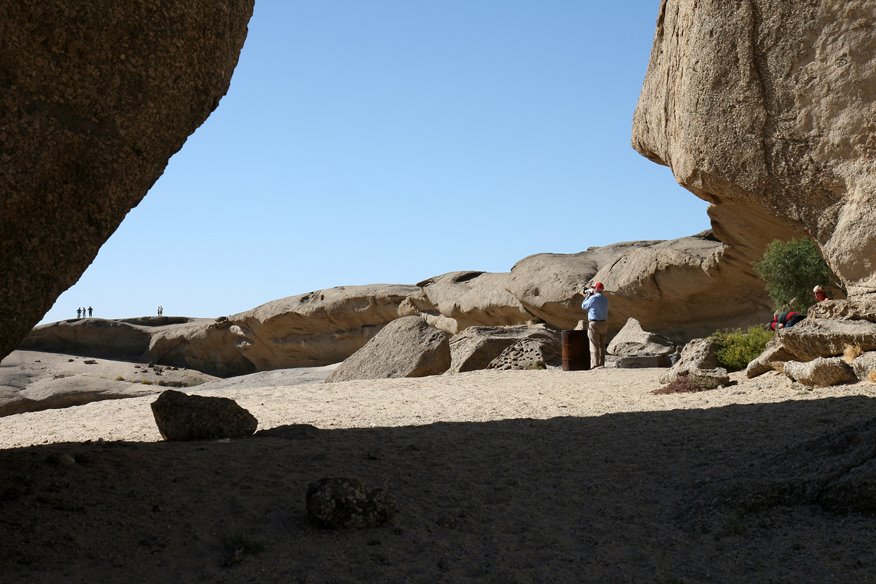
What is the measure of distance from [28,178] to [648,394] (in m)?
7.53

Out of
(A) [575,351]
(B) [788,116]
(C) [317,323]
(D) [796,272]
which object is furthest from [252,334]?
(B) [788,116]

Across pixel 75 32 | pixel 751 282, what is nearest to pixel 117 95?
pixel 75 32

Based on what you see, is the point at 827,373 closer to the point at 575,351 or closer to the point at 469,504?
the point at 469,504

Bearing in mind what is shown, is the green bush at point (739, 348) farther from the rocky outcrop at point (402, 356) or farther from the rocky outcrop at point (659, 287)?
the rocky outcrop at point (659, 287)

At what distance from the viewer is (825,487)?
5180mm

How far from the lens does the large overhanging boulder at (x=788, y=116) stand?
37.0ft

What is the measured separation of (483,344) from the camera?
17391 millimetres

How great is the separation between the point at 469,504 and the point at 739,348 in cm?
796

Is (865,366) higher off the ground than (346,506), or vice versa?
(865,366)

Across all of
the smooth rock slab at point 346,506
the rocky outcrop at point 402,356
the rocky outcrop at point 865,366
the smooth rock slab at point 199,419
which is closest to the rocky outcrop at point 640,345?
the rocky outcrop at point 402,356

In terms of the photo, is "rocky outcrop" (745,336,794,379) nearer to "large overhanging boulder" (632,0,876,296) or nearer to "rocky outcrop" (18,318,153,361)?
"large overhanging boulder" (632,0,876,296)

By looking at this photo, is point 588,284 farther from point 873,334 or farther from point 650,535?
point 650,535

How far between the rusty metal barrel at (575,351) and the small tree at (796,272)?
316 centimetres

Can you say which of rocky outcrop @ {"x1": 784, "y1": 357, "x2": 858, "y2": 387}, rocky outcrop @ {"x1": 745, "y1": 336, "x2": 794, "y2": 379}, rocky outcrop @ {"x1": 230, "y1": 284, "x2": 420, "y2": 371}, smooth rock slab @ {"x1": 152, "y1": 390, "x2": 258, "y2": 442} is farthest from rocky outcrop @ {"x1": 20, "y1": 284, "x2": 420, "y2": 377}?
smooth rock slab @ {"x1": 152, "y1": 390, "x2": 258, "y2": 442}
